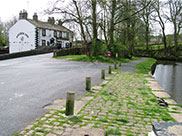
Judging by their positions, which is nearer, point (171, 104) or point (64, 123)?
point (64, 123)

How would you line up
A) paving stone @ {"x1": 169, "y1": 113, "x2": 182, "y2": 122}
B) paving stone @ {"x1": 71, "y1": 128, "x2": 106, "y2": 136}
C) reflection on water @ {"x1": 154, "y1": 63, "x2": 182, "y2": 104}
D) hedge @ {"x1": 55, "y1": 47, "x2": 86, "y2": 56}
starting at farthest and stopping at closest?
hedge @ {"x1": 55, "y1": 47, "x2": 86, "y2": 56}
reflection on water @ {"x1": 154, "y1": 63, "x2": 182, "y2": 104}
paving stone @ {"x1": 169, "y1": 113, "x2": 182, "y2": 122}
paving stone @ {"x1": 71, "y1": 128, "x2": 106, "y2": 136}

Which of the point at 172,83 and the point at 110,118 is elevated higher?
the point at 110,118

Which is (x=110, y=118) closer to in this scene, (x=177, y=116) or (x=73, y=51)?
(x=177, y=116)

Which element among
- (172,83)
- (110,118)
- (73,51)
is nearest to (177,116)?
(110,118)

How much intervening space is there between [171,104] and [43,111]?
4488mm

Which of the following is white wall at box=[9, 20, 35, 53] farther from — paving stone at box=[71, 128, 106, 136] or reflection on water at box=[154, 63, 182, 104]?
paving stone at box=[71, 128, 106, 136]

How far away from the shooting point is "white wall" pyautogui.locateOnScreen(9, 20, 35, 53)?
149 feet

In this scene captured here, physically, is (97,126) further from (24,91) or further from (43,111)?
(24,91)

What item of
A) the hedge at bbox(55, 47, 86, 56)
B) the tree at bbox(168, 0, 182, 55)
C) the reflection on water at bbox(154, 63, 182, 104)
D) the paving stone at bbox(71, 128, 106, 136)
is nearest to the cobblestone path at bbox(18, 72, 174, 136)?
the paving stone at bbox(71, 128, 106, 136)

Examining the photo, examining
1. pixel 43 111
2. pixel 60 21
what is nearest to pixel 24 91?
pixel 43 111

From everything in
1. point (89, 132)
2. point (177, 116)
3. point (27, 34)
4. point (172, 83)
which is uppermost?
point (27, 34)

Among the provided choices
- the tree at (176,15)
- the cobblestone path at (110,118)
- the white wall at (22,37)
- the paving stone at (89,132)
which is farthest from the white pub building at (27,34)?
the paving stone at (89,132)

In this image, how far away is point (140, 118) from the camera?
204 inches

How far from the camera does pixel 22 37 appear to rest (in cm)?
4700
